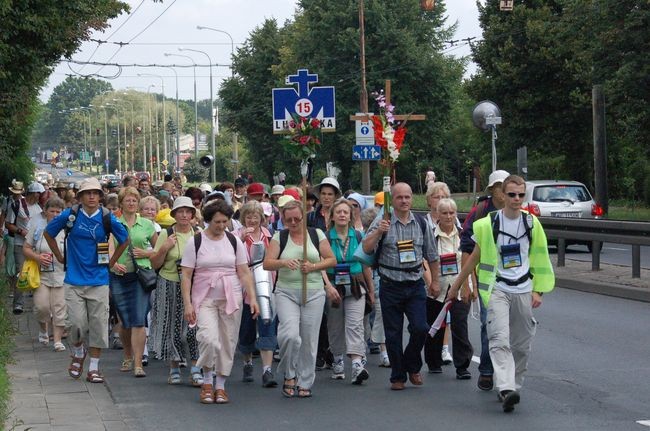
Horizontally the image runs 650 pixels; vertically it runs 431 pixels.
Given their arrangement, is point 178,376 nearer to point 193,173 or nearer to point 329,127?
point 329,127

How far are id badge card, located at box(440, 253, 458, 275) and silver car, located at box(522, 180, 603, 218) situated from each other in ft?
49.0

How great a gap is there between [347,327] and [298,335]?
2.30 ft

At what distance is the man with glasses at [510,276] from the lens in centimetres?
933

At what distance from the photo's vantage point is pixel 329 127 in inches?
864

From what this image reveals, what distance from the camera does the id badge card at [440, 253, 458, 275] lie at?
11.4m

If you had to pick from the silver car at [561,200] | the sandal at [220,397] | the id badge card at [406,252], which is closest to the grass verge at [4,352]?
the sandal at [220,397]

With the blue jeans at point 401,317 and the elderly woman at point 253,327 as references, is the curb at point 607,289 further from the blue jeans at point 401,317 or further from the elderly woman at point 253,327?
the blue jeans at point 401,317

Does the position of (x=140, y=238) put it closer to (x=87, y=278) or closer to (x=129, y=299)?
(x=129, y=299)

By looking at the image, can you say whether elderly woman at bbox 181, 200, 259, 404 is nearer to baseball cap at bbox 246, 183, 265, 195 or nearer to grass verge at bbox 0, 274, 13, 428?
grass verge at bbox 0, 274, 13, 428

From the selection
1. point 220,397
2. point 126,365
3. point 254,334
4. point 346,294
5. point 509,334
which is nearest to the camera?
point 509,334

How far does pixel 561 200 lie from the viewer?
26750mm

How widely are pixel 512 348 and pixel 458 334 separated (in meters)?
1.44

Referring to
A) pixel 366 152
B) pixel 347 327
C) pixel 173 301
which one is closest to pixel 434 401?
pixel 347 327

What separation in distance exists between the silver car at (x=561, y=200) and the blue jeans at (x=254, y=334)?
1514cm
